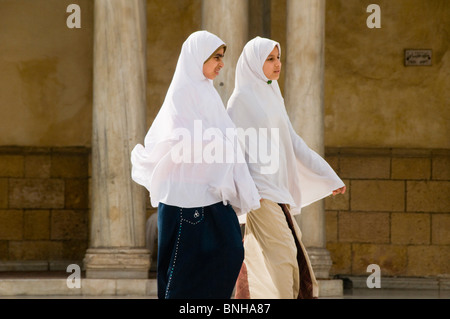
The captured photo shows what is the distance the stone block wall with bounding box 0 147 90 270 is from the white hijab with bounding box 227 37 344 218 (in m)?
7.39

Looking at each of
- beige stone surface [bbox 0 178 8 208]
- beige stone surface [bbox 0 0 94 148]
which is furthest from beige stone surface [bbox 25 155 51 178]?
beige stone surface [bbox 0 178 8 208]

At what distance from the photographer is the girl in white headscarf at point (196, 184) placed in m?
7.52

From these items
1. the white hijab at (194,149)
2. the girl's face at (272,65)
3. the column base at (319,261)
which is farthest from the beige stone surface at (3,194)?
the white hijab at (194,149)

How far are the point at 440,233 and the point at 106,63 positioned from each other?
566cm

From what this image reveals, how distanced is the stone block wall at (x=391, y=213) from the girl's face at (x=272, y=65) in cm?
752

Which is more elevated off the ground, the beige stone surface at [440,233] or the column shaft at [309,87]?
the column shaft at [309,87]

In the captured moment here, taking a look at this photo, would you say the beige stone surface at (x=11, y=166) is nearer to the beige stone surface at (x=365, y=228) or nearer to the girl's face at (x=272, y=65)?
the beige stone surface at (x=365, y=228)

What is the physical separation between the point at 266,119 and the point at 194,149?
4.24 ft

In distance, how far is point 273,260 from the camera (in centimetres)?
837

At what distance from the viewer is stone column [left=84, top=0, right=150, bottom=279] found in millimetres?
13336

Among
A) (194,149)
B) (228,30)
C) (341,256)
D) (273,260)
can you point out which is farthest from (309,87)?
(194,149)
